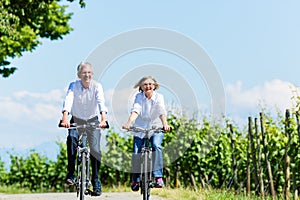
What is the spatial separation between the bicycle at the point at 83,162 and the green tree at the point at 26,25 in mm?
6513

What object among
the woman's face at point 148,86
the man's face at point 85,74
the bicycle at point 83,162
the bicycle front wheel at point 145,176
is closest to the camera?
the bicycle at point 83,162

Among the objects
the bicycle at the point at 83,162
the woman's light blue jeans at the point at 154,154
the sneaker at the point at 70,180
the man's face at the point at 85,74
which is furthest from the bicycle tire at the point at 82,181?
the man's face at the point at 85,74

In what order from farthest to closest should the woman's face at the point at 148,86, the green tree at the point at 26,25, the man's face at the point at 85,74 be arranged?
the green tree at the point at 26,25
the woman's face at the point at 148,86
the man's face at the point at 85,74

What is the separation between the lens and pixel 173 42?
11086mm

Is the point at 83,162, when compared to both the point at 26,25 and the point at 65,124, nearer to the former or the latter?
the point at 65,124

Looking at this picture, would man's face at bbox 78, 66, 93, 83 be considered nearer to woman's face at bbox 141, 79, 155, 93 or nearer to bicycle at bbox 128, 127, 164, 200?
woman's face at bbox 141, 79, 155, 93

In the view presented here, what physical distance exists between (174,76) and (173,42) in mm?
1353

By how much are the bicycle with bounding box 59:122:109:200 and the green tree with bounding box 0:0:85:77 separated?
651cm

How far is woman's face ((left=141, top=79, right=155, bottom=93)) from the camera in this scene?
7375 millimetres

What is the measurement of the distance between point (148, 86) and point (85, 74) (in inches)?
33.2

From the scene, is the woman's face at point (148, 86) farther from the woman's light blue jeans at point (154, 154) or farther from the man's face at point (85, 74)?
the man's face at point (85, 74)

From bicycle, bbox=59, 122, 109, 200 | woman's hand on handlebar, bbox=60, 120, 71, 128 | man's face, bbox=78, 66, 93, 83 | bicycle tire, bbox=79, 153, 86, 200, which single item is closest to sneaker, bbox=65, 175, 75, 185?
bicycle, bbox=59, 122, 109, 200

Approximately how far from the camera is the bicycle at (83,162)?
6.99m

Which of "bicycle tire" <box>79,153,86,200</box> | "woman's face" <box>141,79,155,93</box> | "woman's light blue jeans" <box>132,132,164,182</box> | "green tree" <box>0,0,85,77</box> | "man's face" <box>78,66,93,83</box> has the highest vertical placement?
"green tree" <box>0,0,85,77</box>
